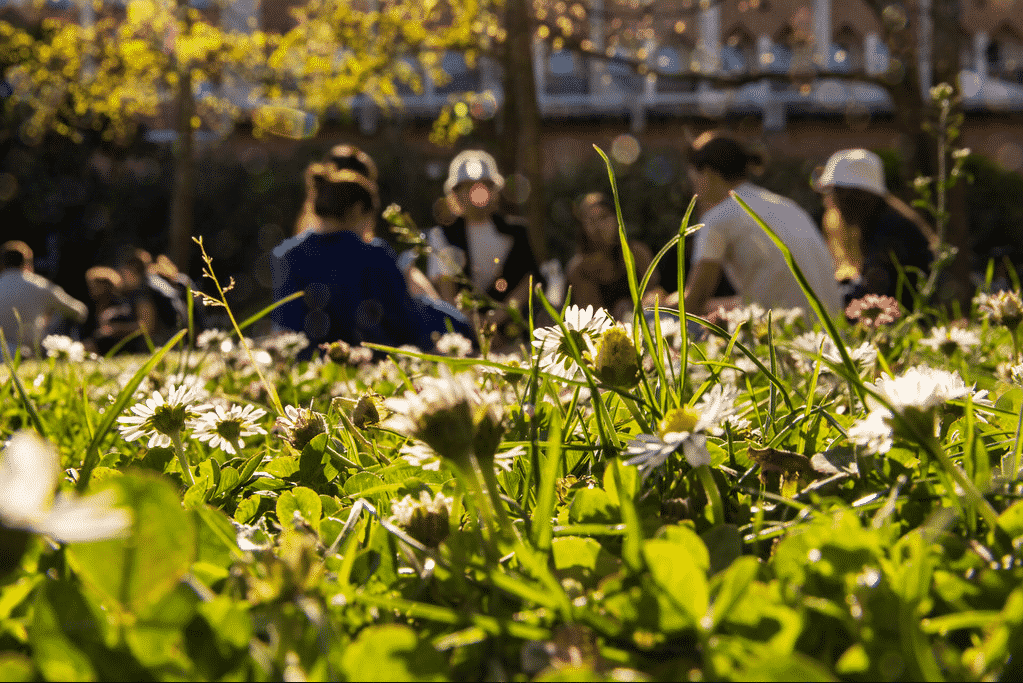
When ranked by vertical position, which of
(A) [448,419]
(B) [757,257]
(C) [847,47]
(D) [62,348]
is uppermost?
(C) [847,47]

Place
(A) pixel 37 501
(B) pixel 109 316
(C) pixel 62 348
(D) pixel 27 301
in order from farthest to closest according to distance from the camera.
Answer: (B) pixel 109 316, (D) pixel 27 301, (C) pixel 62 348, (A) pixel 37 501

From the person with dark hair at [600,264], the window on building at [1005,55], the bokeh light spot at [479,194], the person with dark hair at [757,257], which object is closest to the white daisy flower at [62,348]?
the person with dark hair at [757,257]

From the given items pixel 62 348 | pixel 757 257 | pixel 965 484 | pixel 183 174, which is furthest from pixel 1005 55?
pixel 965 484

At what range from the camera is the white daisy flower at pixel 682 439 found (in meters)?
0.50

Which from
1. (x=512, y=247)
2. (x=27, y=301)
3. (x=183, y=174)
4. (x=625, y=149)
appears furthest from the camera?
(x=625, y=149)

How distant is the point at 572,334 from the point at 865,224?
12.9ft

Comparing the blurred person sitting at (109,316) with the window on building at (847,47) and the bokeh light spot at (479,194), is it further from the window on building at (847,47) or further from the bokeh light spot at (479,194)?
the window on building at (847,47)

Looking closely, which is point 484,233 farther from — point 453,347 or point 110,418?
point 110,418

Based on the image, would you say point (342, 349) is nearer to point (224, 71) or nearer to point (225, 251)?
point (224, 71)

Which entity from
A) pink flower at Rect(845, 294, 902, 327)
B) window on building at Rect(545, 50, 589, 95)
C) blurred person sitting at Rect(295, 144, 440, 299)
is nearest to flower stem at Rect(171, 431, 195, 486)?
pink flower at Rect(845, 294, 902, 327)

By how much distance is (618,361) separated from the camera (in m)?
0.58

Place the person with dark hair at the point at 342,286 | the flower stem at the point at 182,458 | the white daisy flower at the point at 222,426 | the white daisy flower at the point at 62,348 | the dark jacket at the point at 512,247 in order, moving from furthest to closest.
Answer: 1. the dark jacket at the point at 512,247
2. the person with dark hair at the point at 342,286
3. the white daisy flower at the point at 62,348
4. the white daisy flower at the point at 222,426
5. the flower stem at the point at 182,458

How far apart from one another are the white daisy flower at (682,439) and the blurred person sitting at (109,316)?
4392 mm

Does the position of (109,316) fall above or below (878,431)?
below
